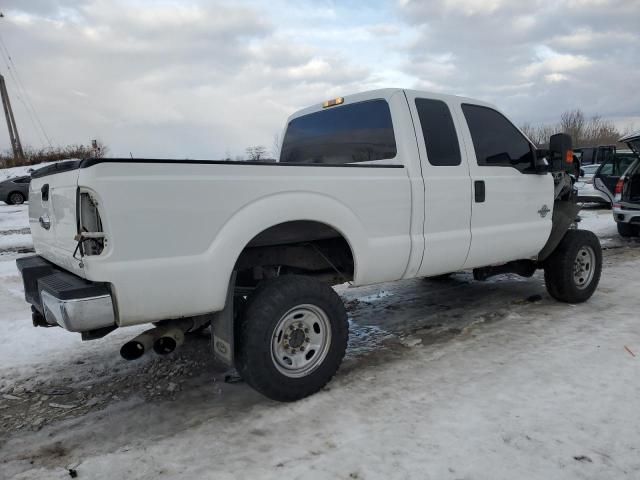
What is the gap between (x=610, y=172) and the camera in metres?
12.0

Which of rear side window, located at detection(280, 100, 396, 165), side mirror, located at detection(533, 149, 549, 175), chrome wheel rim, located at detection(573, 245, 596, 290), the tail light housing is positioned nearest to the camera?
rear side window, located at detection(280, 100, 396, 165)

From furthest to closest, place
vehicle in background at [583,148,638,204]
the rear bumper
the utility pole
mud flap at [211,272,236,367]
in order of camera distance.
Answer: the utility pole, vehicle in background at [583,148,638,204], mud flap at [211,272,236,367], the rear bumper

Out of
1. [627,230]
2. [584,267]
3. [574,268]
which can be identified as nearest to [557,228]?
[574,268]

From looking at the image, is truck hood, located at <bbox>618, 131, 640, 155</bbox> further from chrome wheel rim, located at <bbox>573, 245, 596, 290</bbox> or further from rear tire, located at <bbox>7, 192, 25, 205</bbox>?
rear tire, located at <bbox>7, 192, 25, 205</bbox>

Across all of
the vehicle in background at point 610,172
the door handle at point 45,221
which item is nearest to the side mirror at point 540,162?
the door handle at point 45,221

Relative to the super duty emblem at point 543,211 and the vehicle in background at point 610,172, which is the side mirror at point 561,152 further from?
the vehicle in background at point 610,172

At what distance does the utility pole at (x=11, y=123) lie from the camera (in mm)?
31636

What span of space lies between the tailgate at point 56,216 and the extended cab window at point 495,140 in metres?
3.29

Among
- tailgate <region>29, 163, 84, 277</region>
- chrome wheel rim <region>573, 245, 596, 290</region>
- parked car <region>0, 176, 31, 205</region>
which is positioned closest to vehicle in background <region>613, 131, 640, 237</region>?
chrome wheel rim <region>573, 245, 596, 290</region>

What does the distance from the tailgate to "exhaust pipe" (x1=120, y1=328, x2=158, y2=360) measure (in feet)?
1.67

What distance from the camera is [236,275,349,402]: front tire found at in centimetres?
304

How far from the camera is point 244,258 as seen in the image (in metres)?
3.40

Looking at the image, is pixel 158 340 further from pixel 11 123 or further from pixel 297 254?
pixel 11 123

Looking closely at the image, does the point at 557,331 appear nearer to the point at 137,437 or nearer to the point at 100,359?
the point at 137,437
